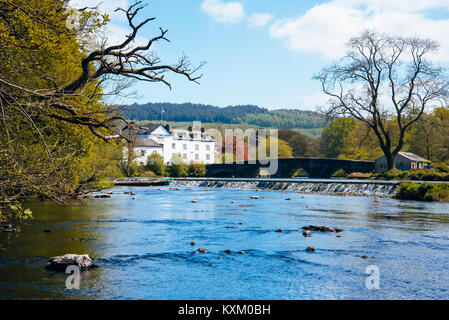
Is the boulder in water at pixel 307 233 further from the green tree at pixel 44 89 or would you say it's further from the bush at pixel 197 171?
the bush at pixel 197 171

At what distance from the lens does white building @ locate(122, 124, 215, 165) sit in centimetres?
9888

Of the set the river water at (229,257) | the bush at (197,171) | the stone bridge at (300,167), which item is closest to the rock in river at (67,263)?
the river water at (229,257)

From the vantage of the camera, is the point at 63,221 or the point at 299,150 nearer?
the point at 63,221

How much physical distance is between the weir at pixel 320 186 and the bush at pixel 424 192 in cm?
212

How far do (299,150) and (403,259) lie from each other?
11117cm

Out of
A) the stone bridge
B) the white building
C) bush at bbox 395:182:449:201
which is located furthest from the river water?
the white building

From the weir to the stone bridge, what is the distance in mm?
20539

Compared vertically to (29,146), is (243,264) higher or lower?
lower

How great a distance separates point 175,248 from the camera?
1387cm

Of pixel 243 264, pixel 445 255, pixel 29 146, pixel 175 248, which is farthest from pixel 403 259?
pixel 29 146

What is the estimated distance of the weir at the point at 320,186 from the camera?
3784 centimetres

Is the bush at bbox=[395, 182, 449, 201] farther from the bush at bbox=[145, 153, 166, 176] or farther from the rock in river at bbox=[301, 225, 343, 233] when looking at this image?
the bush at bbox=[145, 153, 166, 176]

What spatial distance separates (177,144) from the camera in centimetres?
10831
